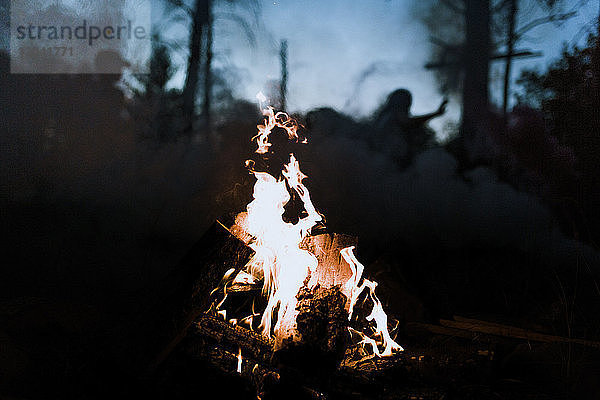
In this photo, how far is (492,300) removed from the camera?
430cm

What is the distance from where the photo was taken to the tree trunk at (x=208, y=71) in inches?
182

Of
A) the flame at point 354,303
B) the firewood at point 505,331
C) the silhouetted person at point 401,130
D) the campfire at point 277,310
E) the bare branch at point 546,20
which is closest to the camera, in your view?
the campfire at point 277,310

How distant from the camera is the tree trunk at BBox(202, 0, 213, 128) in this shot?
182 inches

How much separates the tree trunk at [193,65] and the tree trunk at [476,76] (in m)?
2.66

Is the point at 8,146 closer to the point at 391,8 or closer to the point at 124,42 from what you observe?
the point at 124,42

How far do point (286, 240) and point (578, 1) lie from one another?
391cm

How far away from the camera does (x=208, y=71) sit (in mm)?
4668

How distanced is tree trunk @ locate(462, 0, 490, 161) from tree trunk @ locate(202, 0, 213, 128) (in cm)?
257

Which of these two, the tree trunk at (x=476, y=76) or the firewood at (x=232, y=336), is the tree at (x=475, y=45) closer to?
the tree trunk at (x=476, y=76)

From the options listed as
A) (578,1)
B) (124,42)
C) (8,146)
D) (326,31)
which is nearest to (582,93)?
(578,1)

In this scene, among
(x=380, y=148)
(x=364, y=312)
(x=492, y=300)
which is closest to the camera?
(x=364, y=312)

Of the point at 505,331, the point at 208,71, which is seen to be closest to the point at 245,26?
the point at 208,71

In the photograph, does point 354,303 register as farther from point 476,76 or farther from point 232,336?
point 476,76

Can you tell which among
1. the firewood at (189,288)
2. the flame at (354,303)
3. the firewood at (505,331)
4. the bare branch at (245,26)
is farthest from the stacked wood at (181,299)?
the bare branch at (245,26)
